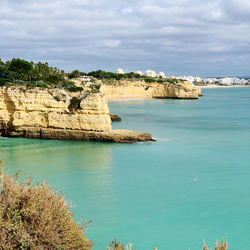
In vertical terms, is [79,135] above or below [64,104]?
below

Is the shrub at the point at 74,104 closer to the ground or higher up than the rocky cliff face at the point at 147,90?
closer to the ground

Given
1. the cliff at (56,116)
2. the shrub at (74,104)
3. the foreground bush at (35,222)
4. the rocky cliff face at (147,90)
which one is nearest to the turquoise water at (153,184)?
the cliff at (56,116)

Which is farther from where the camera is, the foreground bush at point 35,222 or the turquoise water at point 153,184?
the turquoise water at point 153,184

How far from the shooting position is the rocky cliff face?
76562 mm

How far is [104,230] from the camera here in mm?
9039

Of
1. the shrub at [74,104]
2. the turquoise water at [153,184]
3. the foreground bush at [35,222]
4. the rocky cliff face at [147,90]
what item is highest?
the rocky cliff face at [147,90]

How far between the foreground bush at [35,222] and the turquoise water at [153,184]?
2943 mm

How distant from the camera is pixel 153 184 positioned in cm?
1315

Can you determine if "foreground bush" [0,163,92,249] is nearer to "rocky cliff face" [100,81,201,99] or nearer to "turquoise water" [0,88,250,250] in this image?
"turquoise water" [0,88,250,250]

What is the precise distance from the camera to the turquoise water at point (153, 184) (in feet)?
29.7

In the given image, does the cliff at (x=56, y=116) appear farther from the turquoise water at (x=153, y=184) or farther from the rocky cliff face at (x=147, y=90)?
the rocky cliff face at (x=147, y=90)

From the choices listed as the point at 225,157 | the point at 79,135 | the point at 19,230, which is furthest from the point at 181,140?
the point at 19,230

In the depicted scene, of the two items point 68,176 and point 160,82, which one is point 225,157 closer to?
point 68,176

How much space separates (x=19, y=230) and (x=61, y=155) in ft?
42.7
